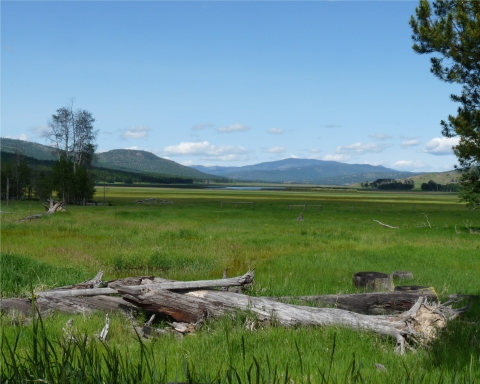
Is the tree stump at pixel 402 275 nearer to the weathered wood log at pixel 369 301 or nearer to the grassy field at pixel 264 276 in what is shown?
the grassy field at pixel 264 276

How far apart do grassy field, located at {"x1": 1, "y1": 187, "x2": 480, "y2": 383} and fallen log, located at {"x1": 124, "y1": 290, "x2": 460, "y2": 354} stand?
0.22m

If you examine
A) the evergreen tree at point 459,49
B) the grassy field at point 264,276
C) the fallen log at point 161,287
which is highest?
the evergreen tree at point 459,49

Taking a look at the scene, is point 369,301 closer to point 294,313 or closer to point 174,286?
point 294,313

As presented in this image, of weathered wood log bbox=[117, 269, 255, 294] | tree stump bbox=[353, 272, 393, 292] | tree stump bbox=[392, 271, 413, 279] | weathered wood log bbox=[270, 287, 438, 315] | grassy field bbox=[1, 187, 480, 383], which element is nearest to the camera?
grassy field bbox=[1, 187, 480, 383]

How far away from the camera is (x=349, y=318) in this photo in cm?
712

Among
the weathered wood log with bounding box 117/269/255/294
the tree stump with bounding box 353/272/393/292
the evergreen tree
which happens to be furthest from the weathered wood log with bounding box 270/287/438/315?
the evergreen tree

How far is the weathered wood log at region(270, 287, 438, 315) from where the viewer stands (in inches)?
340

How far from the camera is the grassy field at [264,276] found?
479 centimetres

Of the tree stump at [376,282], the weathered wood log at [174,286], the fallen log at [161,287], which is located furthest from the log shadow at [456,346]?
the weathered wood log at [174,286]

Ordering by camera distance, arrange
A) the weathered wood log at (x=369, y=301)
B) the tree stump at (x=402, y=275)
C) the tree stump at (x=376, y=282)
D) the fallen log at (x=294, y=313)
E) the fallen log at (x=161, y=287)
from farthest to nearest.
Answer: the tree stump at (x=402, y=275) < the tree stump at (x=376, y=282) < the weathered wood log at (x=369, y=301) < the fallen log at (x=161, y=287) < the fallen log at (x=294, y=313)

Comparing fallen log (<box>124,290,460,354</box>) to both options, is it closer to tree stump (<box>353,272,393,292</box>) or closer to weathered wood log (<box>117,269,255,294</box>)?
weathered wood log (<box>117,269,255,294</box>)

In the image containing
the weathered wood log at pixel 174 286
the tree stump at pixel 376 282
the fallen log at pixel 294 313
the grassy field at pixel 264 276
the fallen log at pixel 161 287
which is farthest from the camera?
the tree stump at pixel 376 282

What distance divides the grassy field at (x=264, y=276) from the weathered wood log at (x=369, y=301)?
998 millimetres

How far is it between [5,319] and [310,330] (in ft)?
15.5
